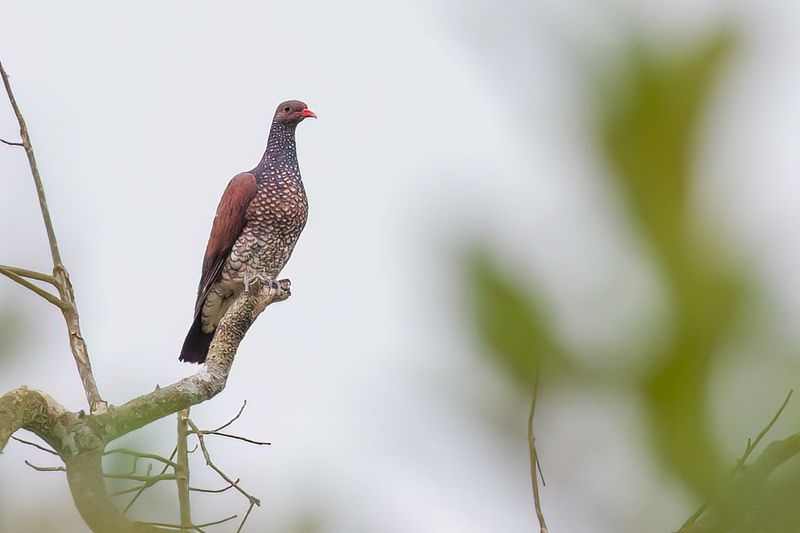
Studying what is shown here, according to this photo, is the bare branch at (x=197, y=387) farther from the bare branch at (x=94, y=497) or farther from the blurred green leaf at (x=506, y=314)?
the blurred green leaf at (x=506, y=314)

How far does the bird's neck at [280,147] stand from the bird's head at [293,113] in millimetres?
28

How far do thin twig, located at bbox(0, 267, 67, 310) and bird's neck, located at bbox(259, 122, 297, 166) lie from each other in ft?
11.2

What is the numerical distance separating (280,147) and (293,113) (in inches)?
9.4

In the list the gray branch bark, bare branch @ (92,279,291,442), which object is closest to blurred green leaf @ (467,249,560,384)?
the gray branch bark

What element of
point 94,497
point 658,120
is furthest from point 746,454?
point 94,497

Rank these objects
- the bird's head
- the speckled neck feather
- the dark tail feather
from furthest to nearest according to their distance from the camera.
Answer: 1. the bird's head
2. the speckled neck feather
3. the dark tail feather

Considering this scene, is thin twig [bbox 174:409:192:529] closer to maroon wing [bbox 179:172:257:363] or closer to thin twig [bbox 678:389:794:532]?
thin twig [bbox 678:389:794:532]

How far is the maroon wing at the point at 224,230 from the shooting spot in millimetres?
5598

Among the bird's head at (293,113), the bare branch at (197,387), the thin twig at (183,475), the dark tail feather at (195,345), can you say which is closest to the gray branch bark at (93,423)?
the bare branch at (197,387)

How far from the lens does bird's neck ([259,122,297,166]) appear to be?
6051 mm

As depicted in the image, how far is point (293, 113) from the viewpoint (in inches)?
244

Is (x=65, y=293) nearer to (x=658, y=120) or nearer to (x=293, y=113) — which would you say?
(x=658, y=120)

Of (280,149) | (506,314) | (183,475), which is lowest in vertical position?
(506,314)

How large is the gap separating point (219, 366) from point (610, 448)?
91.2 inches
